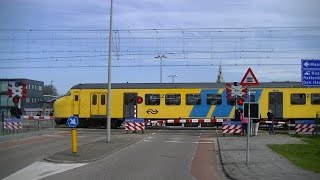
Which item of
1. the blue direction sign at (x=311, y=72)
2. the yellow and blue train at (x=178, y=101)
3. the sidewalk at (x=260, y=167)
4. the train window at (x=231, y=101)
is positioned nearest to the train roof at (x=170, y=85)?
the yellow and blue train at (x=178, y=101)

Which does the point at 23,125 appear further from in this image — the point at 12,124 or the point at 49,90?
the point at 49,90

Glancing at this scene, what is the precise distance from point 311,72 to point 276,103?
66.8ft

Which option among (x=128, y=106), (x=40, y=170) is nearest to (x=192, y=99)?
(x=128, y=106)

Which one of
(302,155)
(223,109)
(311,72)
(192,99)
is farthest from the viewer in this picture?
(192,99)

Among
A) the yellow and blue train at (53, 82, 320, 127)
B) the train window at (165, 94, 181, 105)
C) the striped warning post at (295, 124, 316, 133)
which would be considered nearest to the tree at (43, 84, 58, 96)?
the yellow and blue train at (53, 82, 320, 127)

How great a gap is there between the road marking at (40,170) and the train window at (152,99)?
2567 cm

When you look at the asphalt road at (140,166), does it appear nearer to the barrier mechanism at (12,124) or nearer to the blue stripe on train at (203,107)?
the barrier mechanism at (12,124)

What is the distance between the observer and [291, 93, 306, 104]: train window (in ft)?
134

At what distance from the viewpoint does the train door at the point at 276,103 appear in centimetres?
4112

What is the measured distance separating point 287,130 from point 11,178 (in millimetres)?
31385

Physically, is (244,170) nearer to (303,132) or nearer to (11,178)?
(11,178)

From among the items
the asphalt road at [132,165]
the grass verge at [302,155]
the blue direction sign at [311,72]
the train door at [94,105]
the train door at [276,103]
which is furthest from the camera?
the train door at [94,105]

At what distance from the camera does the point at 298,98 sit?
134ft

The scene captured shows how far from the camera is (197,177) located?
14.1m
